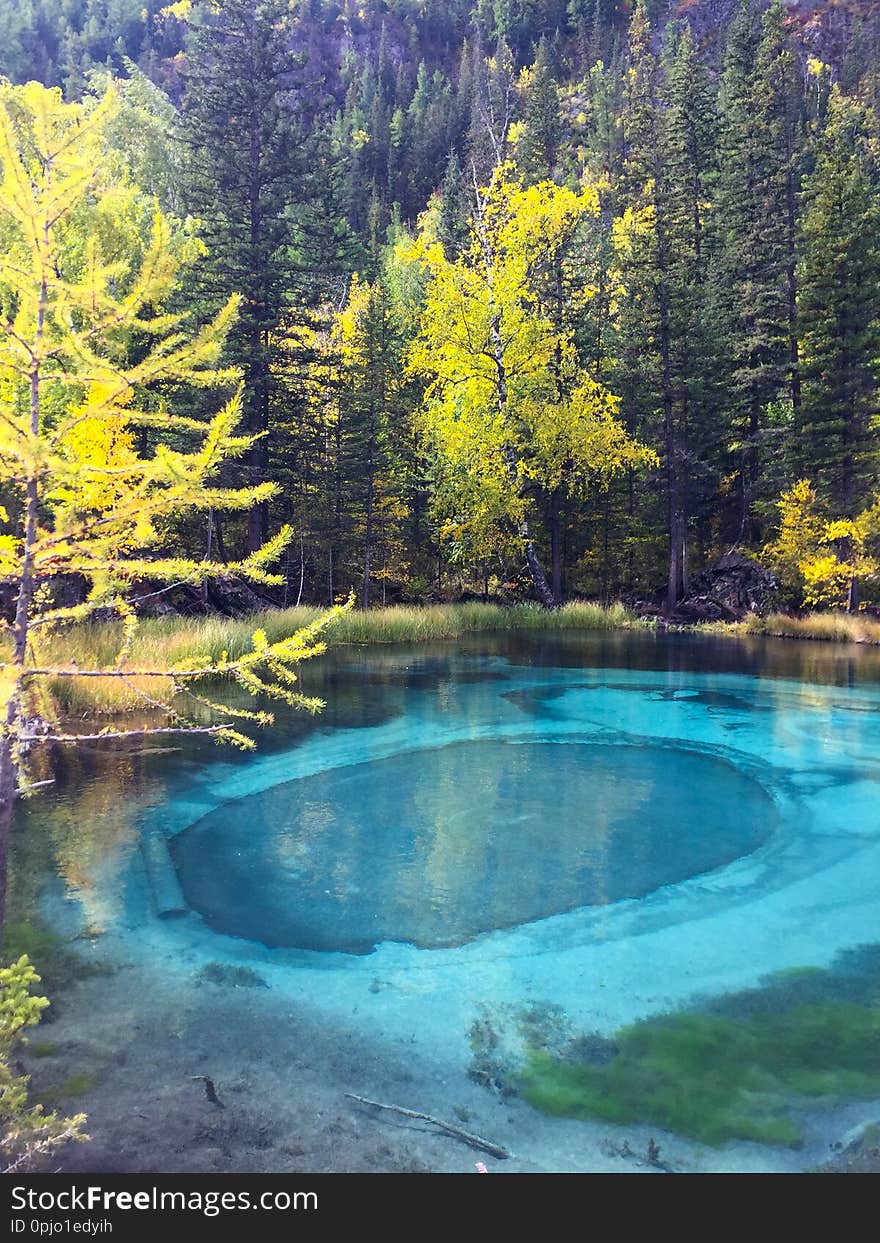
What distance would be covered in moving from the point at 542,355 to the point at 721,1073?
66.6ft

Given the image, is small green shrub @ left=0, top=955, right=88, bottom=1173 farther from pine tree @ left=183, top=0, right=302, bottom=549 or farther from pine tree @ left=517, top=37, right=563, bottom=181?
pine tree @ left=517, top=37, right=563, bottom=181

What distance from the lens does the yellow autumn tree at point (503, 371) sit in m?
20.7

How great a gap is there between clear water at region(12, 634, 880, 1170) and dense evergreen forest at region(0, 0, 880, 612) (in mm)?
12056

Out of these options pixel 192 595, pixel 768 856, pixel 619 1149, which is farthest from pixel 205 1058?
pixel 192 595

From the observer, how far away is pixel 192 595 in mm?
18016

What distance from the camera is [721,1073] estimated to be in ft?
10.3

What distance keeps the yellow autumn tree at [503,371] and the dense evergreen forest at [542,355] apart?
86mm

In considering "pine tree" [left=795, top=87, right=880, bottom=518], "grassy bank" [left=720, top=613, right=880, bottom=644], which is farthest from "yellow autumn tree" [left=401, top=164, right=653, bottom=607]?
"grassy bank" [left=720, top=613, right=880, bottom=644]

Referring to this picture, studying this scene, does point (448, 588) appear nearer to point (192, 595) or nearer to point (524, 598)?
point (524, 598)

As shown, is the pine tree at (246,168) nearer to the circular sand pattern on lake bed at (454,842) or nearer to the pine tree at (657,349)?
the pine tree at (657,349)

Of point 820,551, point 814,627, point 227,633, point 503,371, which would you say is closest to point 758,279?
point 820,551

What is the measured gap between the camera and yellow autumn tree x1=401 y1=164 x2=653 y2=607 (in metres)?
20.7

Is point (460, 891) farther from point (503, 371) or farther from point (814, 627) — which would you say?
point (503, 371)

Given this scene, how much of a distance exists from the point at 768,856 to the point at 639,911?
4.75 ft
